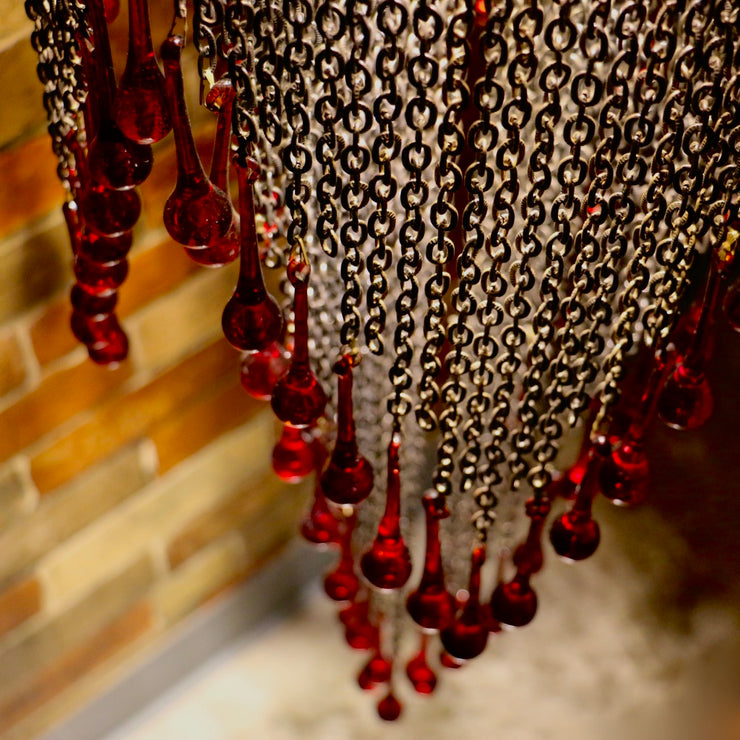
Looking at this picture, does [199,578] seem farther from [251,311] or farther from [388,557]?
[251,311]

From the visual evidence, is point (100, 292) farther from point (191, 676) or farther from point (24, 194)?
point (191, 676)

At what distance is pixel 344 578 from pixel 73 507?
354mm

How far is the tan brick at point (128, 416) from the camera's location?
111cm

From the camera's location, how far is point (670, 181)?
2.09 feet

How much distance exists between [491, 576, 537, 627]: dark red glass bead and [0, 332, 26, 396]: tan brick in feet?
1.61

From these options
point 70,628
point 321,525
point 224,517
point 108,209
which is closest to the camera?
point 108,209

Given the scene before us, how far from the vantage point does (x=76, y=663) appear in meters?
1.28

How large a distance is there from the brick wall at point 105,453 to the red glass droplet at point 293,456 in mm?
302

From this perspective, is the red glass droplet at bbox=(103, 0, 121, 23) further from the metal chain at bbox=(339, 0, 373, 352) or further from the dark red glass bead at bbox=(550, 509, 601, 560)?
the dark red glass bead at bbox=(550, 509, 601, 560)

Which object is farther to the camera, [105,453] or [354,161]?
[105,453]

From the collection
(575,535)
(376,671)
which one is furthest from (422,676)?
(575,535)

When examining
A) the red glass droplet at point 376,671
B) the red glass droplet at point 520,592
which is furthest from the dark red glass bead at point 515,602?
the red glass droplet at point 376,671

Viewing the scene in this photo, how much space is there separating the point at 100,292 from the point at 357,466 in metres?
0.25

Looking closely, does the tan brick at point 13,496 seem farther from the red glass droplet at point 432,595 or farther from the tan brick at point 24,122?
the red glass droplet at point 432,595
